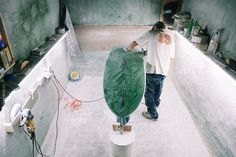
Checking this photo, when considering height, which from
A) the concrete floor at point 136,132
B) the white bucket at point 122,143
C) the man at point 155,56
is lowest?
the concrete floor at point 136,132

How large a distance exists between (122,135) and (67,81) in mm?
2153

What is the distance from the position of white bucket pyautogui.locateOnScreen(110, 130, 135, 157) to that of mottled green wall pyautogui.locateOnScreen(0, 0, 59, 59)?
1373 mm

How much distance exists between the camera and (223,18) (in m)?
2.30

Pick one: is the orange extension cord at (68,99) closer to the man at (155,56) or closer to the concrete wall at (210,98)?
the man at (155,56)

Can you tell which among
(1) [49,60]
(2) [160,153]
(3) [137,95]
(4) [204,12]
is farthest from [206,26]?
(1) [49,60]

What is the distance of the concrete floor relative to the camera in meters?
2.50

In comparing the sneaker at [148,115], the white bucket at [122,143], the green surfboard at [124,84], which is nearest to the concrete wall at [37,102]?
the green surfboard at [124,84]

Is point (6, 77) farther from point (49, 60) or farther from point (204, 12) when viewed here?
point (204, 12)

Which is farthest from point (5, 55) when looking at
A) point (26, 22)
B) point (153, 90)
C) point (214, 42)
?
point (214, 42)

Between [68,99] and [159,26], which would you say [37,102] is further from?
[159,26]

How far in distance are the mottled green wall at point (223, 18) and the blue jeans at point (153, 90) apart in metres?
0.94

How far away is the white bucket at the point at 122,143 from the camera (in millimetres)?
2094

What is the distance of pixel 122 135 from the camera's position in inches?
85.8

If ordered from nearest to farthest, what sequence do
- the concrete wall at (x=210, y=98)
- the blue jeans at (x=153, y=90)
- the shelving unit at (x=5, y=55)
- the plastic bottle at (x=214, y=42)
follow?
the shelving unit at (x=5, y=55), the concrete wall at (x=210, y=98), the plastic bottle at (x=214, y=42), the blue jeans at (x=153, y=90)
